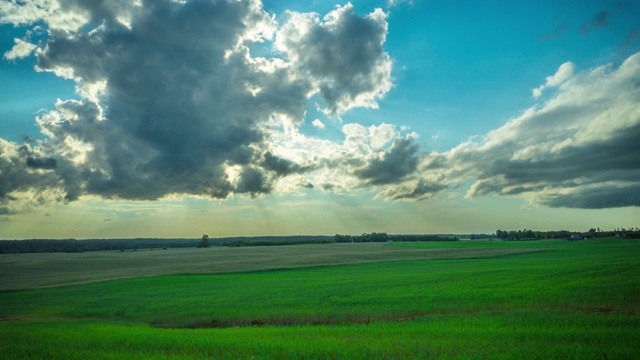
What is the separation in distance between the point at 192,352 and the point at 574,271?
104 feet

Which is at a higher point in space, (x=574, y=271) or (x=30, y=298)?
(x=574, y=271)

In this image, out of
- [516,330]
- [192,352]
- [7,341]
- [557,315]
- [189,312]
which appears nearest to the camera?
[192,352]

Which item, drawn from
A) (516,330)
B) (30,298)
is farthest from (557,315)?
(30,298)

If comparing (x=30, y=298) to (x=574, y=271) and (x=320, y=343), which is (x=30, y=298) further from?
(x=574, y=271)

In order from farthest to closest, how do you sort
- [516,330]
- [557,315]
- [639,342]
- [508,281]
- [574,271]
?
[574,271] < [508,281] < [557,315] < [516,330] < [639,342]

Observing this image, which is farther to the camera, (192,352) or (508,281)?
(508,281)

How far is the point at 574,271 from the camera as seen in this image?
2995 centimetres

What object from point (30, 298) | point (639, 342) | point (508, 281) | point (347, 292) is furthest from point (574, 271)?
point (30, 298)

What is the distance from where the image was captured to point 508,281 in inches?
1077

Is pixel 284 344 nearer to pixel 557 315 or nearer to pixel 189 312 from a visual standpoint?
pixel 557 315

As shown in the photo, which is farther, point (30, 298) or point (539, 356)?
point (30, 298)

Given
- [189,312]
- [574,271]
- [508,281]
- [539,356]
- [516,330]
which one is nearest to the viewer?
[539,356]

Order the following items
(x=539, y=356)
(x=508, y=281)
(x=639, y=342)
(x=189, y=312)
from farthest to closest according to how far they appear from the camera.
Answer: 1. (x=508, y=281)
2. (x=189, y=312)
3. (x=639, y=342)
4. (x=539, y=356)

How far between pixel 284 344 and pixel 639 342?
1176 centimetres
